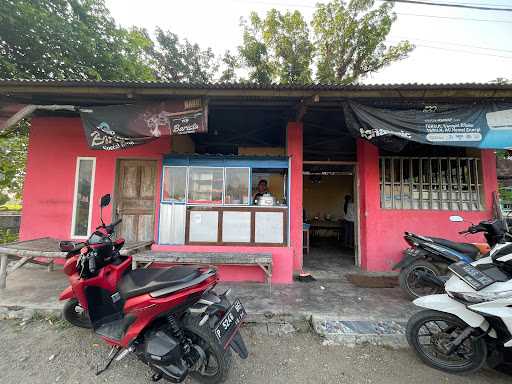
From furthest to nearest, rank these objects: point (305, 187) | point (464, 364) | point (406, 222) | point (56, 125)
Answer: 1. point (305, 187)
2. point (56, 125)
3. point (406, 222)
4. point (464, 364)

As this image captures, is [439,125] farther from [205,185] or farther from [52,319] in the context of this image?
[52,319]

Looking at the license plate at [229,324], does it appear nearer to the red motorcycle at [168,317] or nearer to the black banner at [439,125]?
the red motorcycle at [168,317]

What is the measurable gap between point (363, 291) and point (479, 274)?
201cm

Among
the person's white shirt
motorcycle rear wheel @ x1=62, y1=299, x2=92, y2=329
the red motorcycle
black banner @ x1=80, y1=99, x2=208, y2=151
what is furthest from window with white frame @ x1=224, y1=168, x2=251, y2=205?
the person's white shirt

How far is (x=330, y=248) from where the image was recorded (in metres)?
7.28

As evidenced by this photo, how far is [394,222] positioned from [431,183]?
3.85 feet

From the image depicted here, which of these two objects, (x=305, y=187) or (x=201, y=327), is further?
(x=305, y=187)

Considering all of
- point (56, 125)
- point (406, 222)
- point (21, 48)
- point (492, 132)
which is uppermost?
point (21, 48)

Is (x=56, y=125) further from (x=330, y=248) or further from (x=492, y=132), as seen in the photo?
(x=492, y=132)

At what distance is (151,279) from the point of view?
199 centimetres

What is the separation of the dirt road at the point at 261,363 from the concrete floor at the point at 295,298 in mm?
435

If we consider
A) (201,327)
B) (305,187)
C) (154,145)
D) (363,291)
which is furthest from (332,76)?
(201,327)

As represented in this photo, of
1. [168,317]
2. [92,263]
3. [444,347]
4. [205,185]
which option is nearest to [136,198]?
[205,185]

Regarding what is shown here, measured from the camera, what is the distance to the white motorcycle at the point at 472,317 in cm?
192
